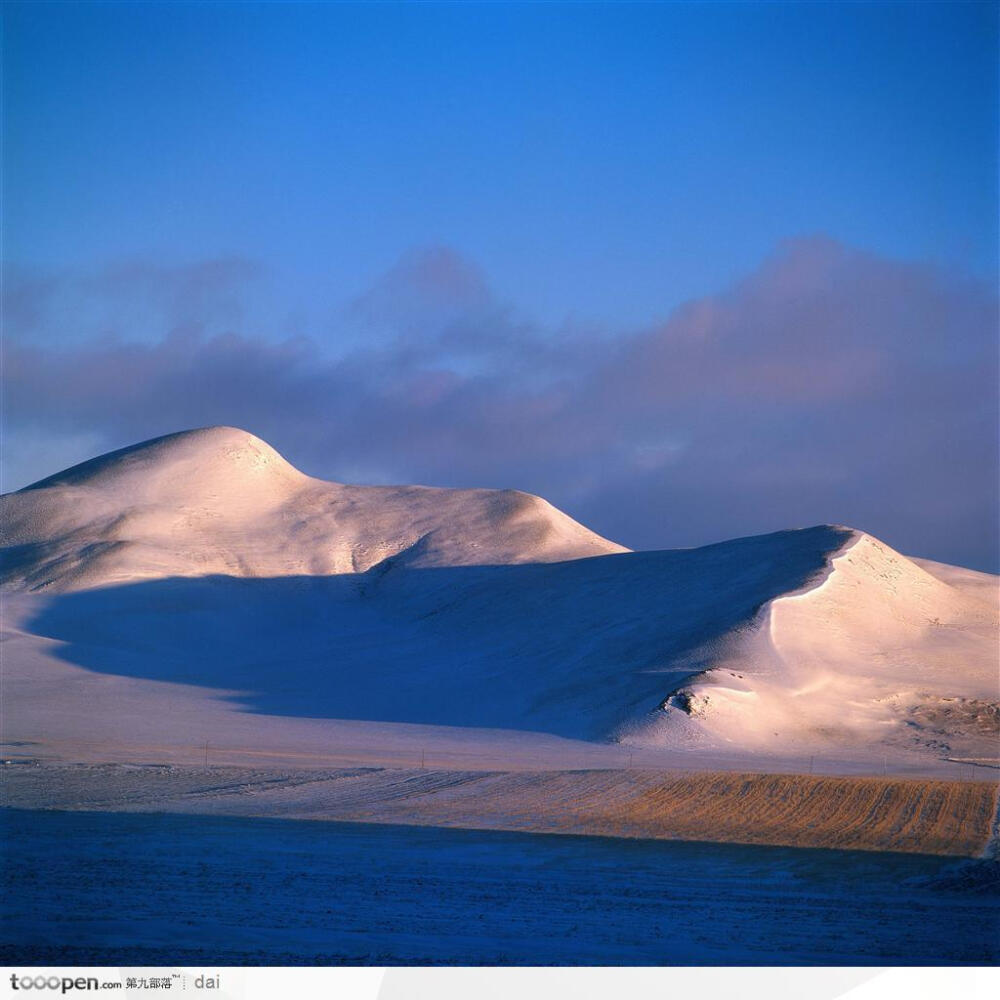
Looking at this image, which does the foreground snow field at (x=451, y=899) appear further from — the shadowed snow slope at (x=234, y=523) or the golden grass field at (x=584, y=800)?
the shadowed snow slope at (x=234, y=523)

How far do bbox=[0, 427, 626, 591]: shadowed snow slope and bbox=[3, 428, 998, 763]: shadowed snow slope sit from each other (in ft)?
0.86

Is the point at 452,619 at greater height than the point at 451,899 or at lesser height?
greater

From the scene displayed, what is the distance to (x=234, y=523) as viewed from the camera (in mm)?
98062

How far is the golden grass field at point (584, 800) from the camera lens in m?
27.3

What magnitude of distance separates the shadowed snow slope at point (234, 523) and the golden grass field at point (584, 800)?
173 ft

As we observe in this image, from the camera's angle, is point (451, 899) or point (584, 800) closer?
point (451, 899)
